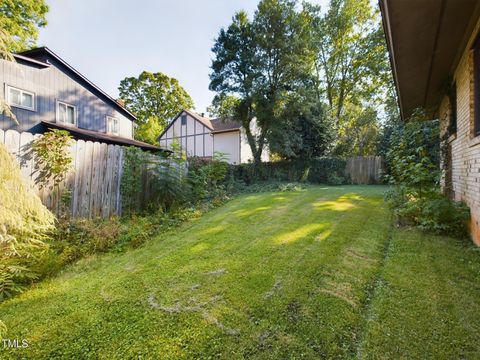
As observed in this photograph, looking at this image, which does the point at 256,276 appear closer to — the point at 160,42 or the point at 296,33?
the point at 160,42

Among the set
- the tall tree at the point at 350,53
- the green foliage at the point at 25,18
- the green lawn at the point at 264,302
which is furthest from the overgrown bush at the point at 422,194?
the green foliage at the point at 25,18

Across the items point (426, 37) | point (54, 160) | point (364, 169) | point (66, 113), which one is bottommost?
point (54, 160)

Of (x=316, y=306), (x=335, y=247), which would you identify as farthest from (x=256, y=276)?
(x=335, y=247)

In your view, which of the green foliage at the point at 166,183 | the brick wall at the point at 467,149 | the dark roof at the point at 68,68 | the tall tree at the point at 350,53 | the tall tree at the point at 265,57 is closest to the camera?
the brick wall at the point at 467,149

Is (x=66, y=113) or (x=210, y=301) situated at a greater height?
(x=66, y=113)

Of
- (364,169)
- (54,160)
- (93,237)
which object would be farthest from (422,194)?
(364,169)

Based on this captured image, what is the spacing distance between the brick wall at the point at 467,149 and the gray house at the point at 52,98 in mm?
11760

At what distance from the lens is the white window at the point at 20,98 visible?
9.11 metres

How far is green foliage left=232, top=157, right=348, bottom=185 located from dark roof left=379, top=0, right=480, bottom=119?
30.3 ft

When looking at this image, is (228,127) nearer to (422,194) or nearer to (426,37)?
(422,194)

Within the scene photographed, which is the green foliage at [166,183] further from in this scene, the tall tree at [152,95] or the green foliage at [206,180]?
the tall tree at [152,95]

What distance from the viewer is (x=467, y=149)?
12.0 ft

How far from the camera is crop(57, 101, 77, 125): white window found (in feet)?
35.2

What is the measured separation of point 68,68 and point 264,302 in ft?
44.5
